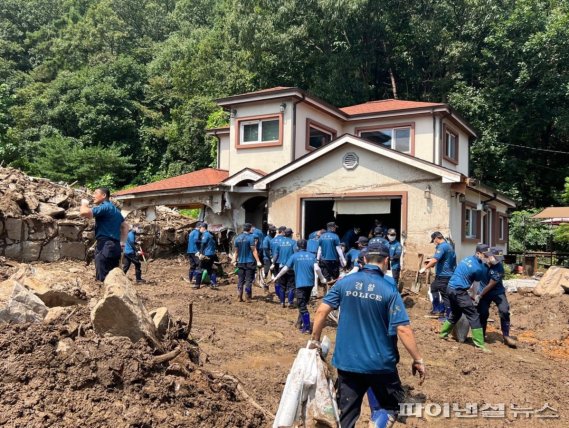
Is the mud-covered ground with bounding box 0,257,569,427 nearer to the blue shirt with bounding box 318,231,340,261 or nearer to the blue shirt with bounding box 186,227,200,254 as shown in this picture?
the blue shirt with bounding box 318,231,340,261

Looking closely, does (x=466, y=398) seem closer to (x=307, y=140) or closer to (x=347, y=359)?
(x=347, y=359)

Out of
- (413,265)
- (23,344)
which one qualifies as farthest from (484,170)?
(23,344)

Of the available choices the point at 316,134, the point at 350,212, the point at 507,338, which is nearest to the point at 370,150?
the point at 350,212

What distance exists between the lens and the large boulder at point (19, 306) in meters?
5.29

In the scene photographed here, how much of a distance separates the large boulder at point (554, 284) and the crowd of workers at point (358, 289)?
407cm

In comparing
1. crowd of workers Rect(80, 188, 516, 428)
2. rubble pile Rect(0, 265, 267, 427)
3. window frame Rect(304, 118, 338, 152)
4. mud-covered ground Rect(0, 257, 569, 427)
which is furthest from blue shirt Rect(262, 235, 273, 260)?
rubble pile Rect(0, 265, 267, 427)

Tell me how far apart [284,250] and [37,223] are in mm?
7613

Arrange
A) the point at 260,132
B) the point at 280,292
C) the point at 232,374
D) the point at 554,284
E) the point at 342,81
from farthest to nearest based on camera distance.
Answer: the point at 342,81 → the point at 260,132 → the point at 554,284 → the point at 280,292 → the point at 232,374

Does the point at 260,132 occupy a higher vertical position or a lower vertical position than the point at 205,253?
higher

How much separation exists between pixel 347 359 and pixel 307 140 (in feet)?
49.2

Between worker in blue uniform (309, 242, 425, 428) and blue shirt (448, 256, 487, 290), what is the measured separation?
4.76 metres

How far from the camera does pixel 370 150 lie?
15.1 metres

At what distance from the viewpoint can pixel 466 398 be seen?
6.51 metres

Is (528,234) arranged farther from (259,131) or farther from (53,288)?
(53,288)
